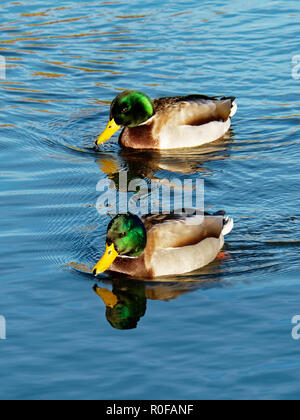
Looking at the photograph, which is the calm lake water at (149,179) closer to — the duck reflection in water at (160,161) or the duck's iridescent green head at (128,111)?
the duck reflection in water at (160,161)

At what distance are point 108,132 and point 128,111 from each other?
42 centimetres

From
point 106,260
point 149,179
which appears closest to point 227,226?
point 106,260

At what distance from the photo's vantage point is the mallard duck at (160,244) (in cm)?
858

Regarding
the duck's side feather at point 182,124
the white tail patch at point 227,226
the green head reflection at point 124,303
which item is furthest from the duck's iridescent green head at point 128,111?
the green head reflection at point 124,303

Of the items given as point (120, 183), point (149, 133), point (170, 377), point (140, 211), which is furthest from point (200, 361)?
point (149, 133)

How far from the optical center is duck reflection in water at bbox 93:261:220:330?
26.4 ft

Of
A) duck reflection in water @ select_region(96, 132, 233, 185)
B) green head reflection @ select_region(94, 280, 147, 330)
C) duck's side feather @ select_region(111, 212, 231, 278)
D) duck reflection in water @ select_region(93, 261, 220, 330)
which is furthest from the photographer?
duck reflection in water @ select_region(96, 132, 233, 185)

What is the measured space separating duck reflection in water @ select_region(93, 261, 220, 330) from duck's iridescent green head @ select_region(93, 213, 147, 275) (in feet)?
0.79

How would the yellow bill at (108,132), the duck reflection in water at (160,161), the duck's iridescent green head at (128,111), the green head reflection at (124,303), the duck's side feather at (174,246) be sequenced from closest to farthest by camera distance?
the green head reflection at (124,303), the duck's side feather at (174,246), the duck reflection in water at (160,161), the yellow bill at (108,132), the duck's iridescent green head at (128,111)

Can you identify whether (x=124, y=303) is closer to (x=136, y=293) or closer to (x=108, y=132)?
(x=136, y=293)

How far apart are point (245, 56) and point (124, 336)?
884 centimetres

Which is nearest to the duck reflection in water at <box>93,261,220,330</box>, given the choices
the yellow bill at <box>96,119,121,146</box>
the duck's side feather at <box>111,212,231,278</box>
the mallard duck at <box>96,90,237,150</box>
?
the duck's side feather at <box>111,212,231,278</box>

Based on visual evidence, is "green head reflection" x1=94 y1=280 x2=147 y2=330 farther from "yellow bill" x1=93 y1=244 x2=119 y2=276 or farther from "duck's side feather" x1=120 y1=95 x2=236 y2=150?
"duck's side feather" x1=120 y1=95 x2=236 y2=150

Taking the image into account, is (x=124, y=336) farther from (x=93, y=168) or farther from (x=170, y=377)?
(x=93, y=168)
